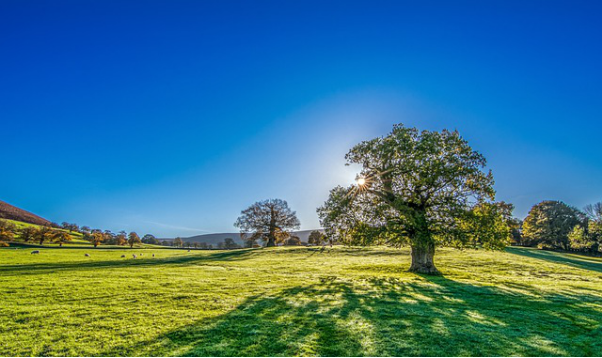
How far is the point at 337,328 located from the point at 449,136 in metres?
21.8

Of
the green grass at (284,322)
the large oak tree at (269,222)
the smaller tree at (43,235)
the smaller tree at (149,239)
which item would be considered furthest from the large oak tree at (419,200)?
the smaller tree at (149,239)

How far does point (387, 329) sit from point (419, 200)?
17.5m

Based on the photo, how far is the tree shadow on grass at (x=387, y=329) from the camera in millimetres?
5676

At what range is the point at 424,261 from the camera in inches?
897

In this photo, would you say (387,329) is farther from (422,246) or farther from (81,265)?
(81,265)

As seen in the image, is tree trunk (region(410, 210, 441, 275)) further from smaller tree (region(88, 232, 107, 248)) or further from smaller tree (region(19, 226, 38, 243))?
smaller tree (region(19, 226, 38, 243))

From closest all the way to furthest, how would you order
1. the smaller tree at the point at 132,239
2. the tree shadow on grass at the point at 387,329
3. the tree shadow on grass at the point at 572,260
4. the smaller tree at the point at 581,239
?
the tree shadow on grass at the point at 387,329 → the tree shadow on grass at the point at 572,260 → the smaller tree at the point at 581,239 → the smaller tree at the point at 132,239

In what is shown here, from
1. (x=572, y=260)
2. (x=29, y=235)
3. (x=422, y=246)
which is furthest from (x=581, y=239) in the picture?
(x=29, y=235)

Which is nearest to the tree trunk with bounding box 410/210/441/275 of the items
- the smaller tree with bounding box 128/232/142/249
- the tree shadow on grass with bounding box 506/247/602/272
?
the tree shadow on grass with bounding box 506/247/602/272

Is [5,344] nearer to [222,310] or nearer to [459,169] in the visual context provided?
[222,310]

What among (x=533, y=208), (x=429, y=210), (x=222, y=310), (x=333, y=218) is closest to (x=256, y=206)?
(x=333, y=218)

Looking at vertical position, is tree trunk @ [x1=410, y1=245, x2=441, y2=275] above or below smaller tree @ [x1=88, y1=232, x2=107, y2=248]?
below

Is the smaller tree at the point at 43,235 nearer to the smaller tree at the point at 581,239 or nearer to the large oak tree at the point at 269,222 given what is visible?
the large oak tree at the point at 269,222

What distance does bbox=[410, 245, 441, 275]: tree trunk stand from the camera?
2233 cm
